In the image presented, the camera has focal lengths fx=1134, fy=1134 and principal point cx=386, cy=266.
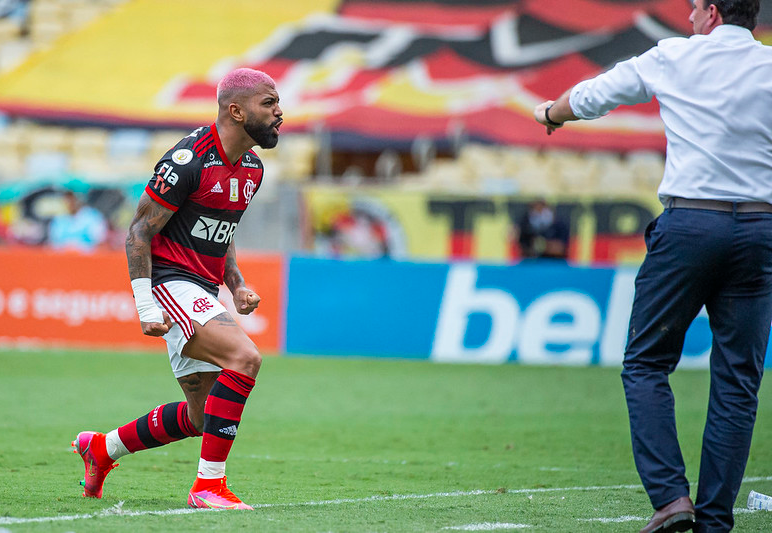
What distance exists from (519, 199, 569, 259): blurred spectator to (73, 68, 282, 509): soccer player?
468 inches

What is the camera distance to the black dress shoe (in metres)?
4.29

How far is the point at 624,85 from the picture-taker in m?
4.43

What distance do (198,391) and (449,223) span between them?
1391cm

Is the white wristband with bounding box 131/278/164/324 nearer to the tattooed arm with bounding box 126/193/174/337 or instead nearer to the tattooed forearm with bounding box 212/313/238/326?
the tattooed arm with bounding box 126/193/174/337

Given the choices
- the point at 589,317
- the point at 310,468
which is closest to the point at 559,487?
the point at 310,468

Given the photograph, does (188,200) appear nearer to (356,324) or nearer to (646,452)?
(646,452)

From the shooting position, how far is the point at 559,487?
246 inches

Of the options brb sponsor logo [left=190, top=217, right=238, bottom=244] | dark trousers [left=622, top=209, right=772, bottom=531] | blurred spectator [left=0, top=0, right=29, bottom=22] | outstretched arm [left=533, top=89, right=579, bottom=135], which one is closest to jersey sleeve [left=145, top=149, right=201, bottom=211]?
brb sponsor logo [left=190, top=217, right=238, bottom=244]

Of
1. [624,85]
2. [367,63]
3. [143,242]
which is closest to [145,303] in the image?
[143,242]

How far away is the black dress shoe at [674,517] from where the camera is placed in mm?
4293

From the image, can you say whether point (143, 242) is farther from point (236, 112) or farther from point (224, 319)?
point (236, 112)

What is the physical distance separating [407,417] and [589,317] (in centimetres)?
544

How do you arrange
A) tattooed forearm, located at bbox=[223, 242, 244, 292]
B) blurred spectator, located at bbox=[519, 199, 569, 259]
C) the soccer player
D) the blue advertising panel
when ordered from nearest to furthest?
the soccer player → tattooed forearm, located at bbox=[223, 242, 244, 292] → the blue advertising panel → blurred spectator, located at bbox=[519, 199, 569, 259]

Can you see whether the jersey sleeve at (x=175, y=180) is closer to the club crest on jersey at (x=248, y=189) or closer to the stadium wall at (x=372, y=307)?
the club crest on jersey at (x=248, y=189)
